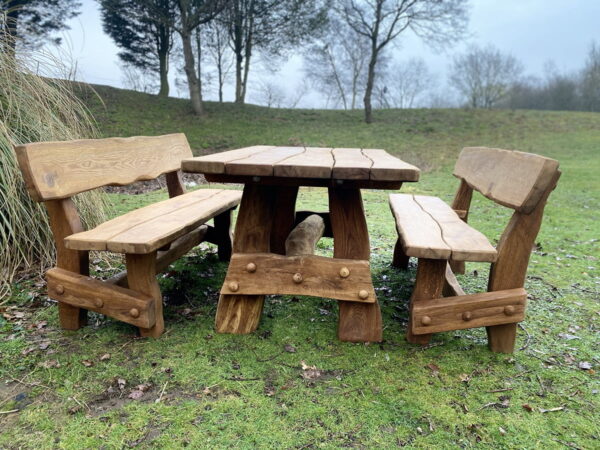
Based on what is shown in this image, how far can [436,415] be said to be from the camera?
1757 millimetres

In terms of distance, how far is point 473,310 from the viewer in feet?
7.07

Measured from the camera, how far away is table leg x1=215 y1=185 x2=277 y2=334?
2.36 meters

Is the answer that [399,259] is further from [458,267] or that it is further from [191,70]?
[191,70]

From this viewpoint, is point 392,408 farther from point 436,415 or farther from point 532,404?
point 532,404

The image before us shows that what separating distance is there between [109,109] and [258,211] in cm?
1303

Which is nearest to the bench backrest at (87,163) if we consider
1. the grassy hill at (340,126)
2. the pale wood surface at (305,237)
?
the pale wood surface at (305,237)

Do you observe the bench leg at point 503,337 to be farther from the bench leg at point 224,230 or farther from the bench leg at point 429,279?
the bench leg at point 224,230

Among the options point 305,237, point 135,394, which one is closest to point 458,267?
point 305,237

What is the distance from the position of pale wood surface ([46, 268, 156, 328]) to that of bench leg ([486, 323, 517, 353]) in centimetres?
184

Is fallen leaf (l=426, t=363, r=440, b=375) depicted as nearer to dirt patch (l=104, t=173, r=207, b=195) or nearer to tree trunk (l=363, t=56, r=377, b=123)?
dirt patch (l=104, t=173, r=207, b=195)

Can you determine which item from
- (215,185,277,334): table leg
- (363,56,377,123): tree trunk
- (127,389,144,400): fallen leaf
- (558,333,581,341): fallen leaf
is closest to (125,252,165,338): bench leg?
(215,185,277,334): table leg

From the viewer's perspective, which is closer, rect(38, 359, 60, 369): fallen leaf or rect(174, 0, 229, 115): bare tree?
rect(38, 359, 60, 369): fallen leaf

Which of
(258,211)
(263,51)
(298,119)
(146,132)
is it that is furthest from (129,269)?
(263,51)

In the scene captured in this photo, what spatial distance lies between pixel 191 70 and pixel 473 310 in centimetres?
1363
